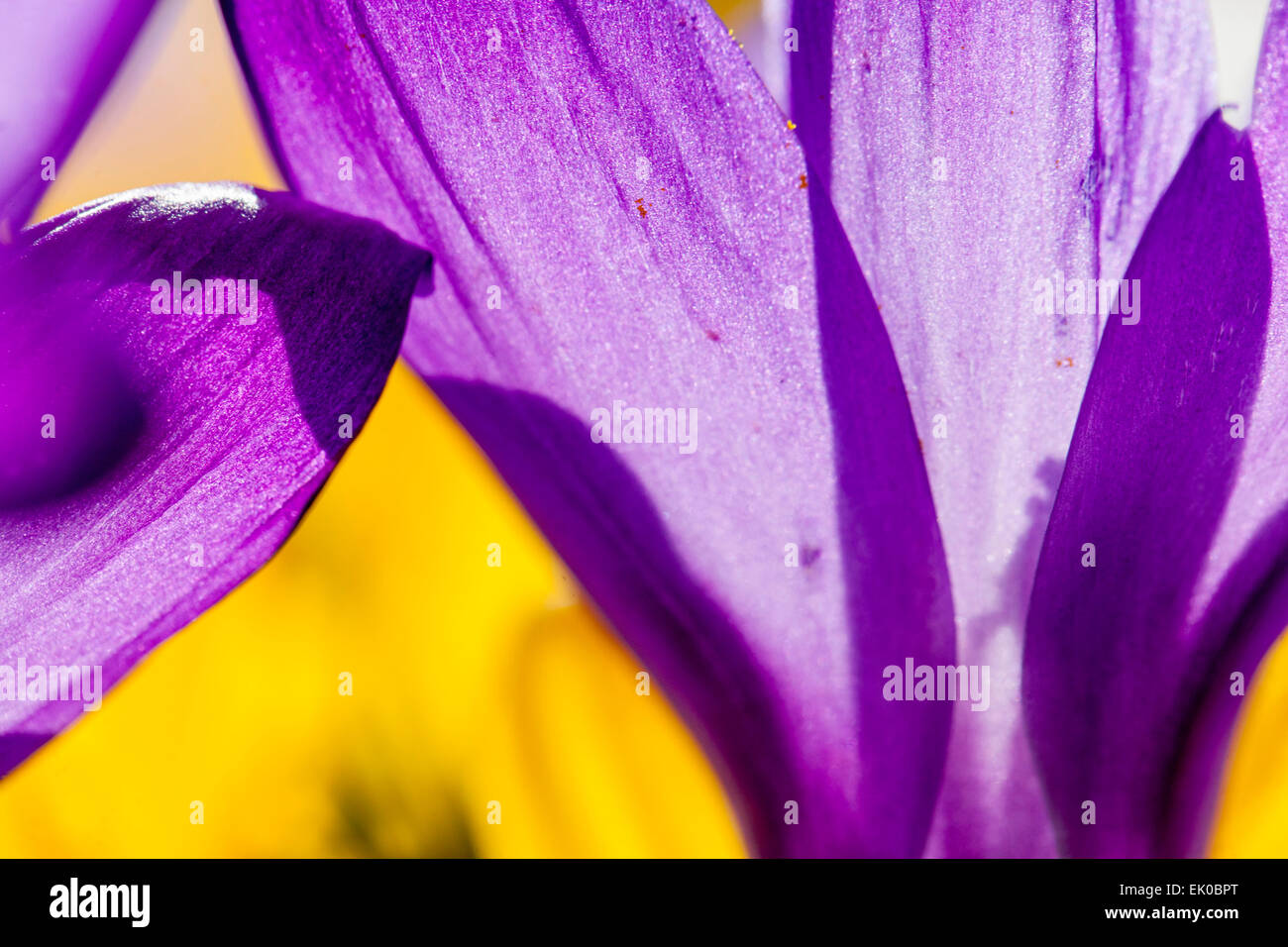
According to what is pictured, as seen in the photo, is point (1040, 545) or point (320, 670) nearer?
point (1040, 545)

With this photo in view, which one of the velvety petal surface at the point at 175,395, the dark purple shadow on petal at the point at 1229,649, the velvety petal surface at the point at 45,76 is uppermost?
the velvety petal surface at the point at 45,76

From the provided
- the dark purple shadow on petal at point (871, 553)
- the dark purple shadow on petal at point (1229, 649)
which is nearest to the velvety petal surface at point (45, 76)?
the dark purple shadow on petal at point (871, 553)

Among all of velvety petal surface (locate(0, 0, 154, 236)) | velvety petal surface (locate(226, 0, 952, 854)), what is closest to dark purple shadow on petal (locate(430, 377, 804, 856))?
velvety petal surface (locate(226, 0, 952, 854))

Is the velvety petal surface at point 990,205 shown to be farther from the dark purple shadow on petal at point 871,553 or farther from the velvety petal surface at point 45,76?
the velvety petal surface at point 45,76

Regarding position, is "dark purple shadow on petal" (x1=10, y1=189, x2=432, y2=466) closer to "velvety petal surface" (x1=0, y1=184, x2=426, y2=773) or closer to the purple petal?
"velvety petal surface" (x1=0, y1=184, x2=426, y2=773)

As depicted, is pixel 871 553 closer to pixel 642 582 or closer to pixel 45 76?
pixel 642 582
